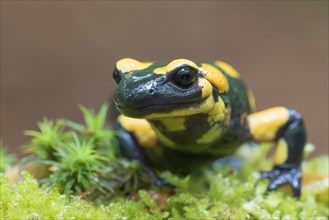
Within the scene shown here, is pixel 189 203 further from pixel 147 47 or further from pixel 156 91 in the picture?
pixel 147 47

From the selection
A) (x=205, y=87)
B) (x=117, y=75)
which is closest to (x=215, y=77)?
(x=205, y=87)

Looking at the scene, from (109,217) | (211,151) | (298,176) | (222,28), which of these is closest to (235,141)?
(211,151)

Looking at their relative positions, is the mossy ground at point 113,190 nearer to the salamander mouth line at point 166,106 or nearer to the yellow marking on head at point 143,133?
the yellow marking on head at point 143,133

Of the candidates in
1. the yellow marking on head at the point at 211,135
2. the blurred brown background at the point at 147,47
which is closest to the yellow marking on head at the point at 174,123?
the yellow marking on head at the point at 211,135

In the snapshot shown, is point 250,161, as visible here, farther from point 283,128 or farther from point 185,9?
point 185,9

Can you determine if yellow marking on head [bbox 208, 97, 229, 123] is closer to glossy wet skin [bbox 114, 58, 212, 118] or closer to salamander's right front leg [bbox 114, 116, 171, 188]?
glossy wet skin [bbox 114, 58, 212, 118]

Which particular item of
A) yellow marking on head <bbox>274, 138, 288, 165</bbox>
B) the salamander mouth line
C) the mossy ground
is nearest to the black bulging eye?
the salamander mouth line
